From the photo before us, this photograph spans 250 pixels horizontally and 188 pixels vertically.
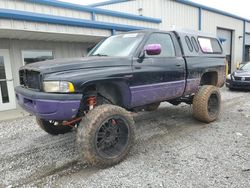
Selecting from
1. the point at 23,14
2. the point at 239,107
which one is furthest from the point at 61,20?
the point at 239,107

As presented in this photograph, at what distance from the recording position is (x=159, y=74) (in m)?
4.47

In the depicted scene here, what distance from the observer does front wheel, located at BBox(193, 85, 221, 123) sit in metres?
5.48

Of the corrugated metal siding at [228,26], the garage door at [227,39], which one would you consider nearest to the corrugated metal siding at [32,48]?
the corrugated metal siding at [228,26]

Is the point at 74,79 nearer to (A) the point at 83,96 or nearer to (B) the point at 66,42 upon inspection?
(A) the point at 83,96

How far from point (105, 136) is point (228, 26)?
66.7ft

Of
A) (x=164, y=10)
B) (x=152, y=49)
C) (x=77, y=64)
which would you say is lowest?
(x=77, y=64)

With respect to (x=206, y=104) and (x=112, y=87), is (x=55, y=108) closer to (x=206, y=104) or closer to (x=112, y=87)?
(x=112, y=87)

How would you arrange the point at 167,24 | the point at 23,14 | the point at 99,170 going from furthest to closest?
the point at 167,24, the point at 23,14, the point at 99,170

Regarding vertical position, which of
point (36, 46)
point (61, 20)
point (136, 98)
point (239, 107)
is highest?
point (61, 20)

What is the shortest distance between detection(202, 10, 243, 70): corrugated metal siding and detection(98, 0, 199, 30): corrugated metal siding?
2279mm

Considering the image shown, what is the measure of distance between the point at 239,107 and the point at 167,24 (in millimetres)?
8410

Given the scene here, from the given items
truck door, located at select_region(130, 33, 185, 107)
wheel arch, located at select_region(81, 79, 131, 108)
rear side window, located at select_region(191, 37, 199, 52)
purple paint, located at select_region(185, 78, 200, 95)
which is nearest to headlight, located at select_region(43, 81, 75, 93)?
wheel arch, located at select_region(81, 79, 131, 108)

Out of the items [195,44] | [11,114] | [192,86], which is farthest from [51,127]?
[195,44]

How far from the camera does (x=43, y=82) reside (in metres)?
3.30
